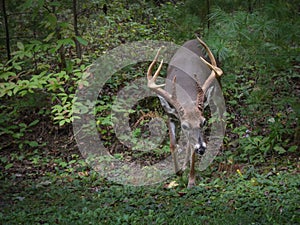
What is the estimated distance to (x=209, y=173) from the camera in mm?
7090

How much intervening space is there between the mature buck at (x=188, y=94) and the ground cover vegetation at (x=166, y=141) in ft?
0.91

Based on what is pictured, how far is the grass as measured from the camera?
5.33m

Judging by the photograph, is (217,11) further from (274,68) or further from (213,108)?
(213,108)

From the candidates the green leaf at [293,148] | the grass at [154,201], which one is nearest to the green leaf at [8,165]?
the grass at [154,201]

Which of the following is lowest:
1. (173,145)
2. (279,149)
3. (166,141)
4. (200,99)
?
(166,141)

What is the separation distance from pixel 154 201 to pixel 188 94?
2.19 meters

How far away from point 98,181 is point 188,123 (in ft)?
5.45

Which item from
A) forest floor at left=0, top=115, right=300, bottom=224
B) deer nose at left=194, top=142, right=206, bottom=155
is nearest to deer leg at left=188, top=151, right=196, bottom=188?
forest floor at left=0, top=115, right=300, bottom=224

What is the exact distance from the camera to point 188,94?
24.9 ft

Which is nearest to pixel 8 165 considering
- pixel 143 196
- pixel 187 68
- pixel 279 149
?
pixel 143 196

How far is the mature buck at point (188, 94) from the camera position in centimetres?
676

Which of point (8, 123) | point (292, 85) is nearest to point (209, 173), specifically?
point (292, 85)

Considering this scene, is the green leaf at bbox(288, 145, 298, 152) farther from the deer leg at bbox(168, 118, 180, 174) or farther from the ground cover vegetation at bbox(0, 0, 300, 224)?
the deer leg at bbox(168, 118, 180, 174)

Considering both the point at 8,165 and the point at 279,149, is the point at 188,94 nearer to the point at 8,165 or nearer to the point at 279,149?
the point at 279,149
